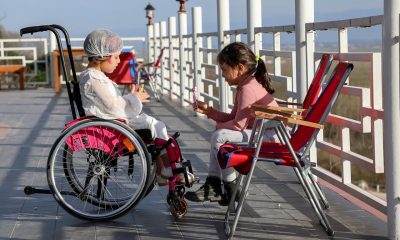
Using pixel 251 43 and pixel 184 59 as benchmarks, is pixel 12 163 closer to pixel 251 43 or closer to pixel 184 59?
pixel 251 43

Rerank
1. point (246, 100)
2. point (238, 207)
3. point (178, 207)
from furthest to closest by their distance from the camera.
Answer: point (178, 207)
point (246, 100)
point (238, 207)

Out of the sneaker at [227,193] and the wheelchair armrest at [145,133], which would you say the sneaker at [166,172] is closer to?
the wheelchair armrest at [145,133]

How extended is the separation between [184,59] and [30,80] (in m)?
8.16

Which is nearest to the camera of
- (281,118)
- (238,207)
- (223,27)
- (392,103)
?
(392,103)

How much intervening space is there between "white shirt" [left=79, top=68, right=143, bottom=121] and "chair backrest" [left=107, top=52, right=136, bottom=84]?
8.15 m

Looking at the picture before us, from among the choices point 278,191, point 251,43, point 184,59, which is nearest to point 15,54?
point 184,59

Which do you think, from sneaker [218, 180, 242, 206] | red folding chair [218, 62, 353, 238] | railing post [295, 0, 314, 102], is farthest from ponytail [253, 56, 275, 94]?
railing post [295, 0, 314, 102]

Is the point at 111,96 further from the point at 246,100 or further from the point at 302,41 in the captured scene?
the point at 302,41

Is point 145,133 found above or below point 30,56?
below

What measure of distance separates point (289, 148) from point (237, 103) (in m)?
0.60

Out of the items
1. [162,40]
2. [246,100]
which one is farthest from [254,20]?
[162,40]

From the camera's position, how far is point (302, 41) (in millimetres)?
5195

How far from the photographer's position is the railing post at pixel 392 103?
3.45 meters

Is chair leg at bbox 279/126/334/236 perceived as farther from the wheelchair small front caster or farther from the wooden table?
the wooden table
